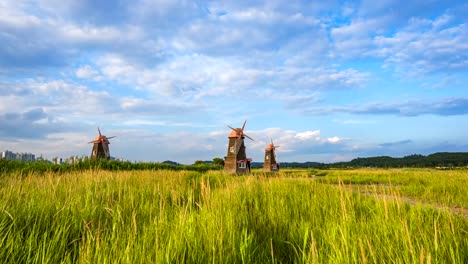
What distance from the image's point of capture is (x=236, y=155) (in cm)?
4484

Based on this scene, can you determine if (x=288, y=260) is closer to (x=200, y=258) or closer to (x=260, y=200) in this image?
(x=200, y=258)

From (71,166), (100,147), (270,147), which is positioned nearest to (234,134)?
(270,147)

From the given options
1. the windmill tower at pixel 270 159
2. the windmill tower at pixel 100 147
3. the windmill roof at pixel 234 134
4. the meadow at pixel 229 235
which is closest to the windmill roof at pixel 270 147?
the windmill tower at pixel 270 159

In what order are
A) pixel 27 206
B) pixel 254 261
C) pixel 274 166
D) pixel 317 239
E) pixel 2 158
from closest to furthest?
pixel 254 261, pixel 317 239, pixel 27 206, pixel 2 158, pixel 274 166

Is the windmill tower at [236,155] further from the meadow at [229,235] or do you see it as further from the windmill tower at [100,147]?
the meadow at [229,235]

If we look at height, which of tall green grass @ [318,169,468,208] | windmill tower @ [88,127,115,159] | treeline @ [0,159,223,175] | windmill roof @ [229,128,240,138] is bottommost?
tall green grass @ [318,169,468,208]

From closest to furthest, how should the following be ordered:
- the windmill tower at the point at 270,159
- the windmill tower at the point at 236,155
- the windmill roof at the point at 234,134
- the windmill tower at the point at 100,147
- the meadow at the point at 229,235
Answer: the meadow at the point at 229,235 < the windmill tower at the point at 236,155 < the windmill roof at the point at 234,134 < the windmill tower at the point at 100,147 < the windmill tower at the point at 270,159

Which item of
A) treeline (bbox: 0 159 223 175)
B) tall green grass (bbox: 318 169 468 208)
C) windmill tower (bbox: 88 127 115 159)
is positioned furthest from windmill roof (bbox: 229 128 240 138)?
tall green grass (bbox: 318 169 468 208)

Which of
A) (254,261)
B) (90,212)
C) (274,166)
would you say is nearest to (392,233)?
(254,261)

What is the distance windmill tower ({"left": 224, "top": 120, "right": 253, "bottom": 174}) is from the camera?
1766 inches

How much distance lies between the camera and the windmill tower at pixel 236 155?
4484 centimetres

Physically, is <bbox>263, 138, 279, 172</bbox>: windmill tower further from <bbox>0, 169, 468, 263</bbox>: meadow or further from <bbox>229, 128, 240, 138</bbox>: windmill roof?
<bbox>0, 169, 468, 263</bbox>: meadow

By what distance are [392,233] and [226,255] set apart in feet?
5.99

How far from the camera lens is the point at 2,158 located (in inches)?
788
